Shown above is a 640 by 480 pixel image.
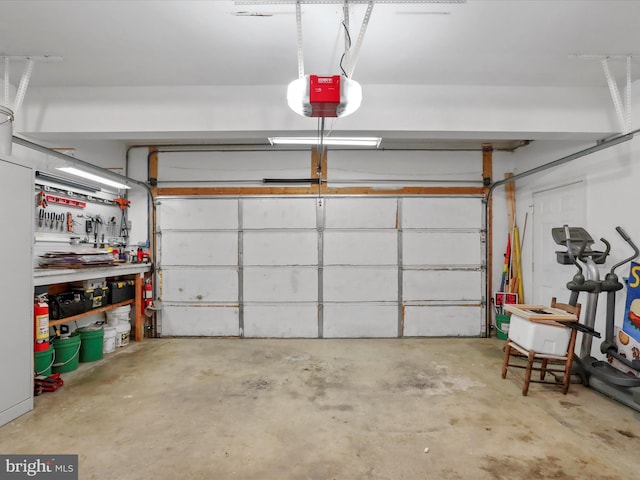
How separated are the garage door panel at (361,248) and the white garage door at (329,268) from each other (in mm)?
15

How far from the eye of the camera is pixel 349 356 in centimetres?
383

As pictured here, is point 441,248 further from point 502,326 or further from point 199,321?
point 199,321

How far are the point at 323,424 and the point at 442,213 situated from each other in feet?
11.5

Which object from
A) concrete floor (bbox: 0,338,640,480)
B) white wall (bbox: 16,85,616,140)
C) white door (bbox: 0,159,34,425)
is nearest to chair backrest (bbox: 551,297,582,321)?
concrete floor (bbox: 0,338,640,480)

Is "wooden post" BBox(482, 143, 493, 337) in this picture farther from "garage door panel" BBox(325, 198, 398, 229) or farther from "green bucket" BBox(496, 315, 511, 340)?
"garage door panel" BBox(325, 198, 398, 229)

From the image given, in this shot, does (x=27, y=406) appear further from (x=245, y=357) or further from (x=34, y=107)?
(x=34, y=107)

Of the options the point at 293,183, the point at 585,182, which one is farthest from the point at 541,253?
the point at 293,183

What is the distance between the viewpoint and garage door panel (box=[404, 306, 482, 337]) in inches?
182

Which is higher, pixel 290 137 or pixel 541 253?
pixel 290 137

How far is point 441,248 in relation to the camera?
15.3 ft

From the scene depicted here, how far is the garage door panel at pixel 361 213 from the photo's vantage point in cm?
464

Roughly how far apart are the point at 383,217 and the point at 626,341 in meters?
2.93

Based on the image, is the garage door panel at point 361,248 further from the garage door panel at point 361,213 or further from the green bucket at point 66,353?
the green bucket at point 66,353

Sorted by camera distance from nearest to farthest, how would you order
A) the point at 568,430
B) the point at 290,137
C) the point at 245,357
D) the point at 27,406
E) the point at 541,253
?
the point at 568,430
the point at 27,406
the point at 290,137
the point at 245,357
the point at 541,253
